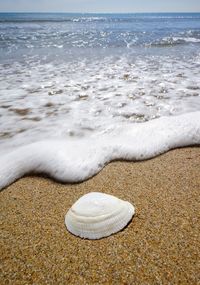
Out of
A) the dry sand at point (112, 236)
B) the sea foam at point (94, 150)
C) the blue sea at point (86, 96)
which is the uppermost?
the blue sea at point (86, 96)

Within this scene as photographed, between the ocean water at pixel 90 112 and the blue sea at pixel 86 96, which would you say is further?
the blue sea at pixel 86 96

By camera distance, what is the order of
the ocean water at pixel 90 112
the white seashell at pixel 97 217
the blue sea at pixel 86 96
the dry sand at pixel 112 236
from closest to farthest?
the dry sand at pixel 112 236 → the white seashell at pixel 97 217 → the ocean water at pixel 90 112 → the blue sea at pixel 86 96

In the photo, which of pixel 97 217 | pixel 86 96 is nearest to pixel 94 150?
pixel 97 217

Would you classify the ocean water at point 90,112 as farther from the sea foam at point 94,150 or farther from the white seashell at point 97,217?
the white seashell at point 97,217

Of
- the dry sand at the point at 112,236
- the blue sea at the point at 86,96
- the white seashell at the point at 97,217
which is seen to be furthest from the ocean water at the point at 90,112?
the white seashell at the point at 97,217

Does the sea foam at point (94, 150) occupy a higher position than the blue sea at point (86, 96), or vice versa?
the blue sea at point (86, 96)

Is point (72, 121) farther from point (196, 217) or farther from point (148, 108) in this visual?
point (196, 217)

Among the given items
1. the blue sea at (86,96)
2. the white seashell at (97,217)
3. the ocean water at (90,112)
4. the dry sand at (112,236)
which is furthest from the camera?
the blue sea at (86,96)
